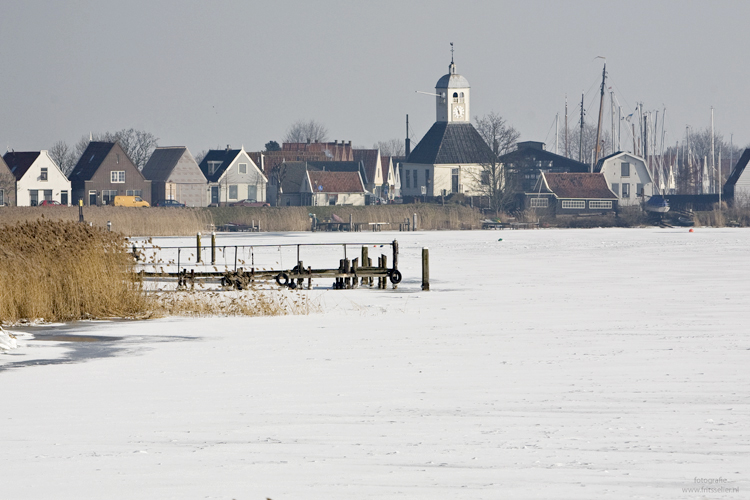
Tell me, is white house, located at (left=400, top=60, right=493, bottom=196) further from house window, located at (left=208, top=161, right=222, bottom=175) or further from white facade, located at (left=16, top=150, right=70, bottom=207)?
white facade, located at (left=16, top=150, right=70, bottom=207)

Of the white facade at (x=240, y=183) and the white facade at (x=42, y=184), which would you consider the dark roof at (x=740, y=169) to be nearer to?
the white facade at (x=240, y=183)

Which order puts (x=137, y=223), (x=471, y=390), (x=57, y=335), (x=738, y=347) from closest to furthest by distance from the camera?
1. (x=471, y=390)
2. (x=738, y=347)
3. (x=57, y=335)
4. (x=137, y=223)

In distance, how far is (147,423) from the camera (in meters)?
10.9

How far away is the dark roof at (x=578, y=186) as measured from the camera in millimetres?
98500

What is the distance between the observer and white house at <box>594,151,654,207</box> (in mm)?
106375

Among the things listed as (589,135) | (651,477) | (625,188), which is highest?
(589,135)

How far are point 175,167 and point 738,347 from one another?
333ft

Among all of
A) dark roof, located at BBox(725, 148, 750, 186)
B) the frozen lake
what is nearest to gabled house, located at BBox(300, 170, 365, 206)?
dark roof, located at BBox(725, 148, 750, 186)

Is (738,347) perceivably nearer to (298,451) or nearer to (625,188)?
(298,451)

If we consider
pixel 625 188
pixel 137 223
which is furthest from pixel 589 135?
pixel 137 223

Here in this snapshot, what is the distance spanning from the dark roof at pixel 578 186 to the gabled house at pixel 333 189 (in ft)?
78.6

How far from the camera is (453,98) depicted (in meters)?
107

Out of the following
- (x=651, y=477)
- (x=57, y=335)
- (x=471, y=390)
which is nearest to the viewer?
(x=651, y=477)

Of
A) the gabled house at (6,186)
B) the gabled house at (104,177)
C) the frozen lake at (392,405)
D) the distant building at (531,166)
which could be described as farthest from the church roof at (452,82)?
the frozen lake at (392,405)
